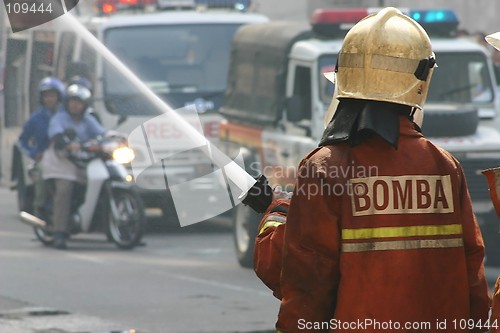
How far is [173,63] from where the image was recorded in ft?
48.6

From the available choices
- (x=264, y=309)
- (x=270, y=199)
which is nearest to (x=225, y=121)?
(x=264, y=309)

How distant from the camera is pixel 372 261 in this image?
3.47 metres

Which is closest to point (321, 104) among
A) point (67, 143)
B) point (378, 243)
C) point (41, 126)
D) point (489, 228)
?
point (489, 228)

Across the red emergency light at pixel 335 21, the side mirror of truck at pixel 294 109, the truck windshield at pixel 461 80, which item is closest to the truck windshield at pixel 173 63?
the red emergency light at pixel 335 21

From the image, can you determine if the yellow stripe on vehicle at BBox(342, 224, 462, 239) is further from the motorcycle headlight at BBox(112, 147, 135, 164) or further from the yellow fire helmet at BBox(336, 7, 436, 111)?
the motorcycle headlight at BBox(112, 147, 135, 164)

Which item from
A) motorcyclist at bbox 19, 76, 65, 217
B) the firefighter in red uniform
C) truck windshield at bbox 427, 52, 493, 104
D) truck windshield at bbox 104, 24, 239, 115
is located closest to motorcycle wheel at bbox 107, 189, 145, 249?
motorcyclist at bbox 19, 76, 65, 217

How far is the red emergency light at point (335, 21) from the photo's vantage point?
11711 mm

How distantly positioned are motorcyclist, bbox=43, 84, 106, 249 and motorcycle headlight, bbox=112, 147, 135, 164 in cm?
26

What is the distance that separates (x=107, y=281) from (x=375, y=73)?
24.4 feet

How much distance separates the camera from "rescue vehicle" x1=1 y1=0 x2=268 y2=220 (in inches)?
560

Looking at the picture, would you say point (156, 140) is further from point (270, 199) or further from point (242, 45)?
point (270, 199)

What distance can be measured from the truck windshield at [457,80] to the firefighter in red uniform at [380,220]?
778cm

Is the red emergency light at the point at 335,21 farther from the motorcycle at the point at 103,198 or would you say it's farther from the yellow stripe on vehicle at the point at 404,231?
the yellow stripe on vehicle at the point at 404,231

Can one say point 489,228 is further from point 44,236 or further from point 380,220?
point 380,220
